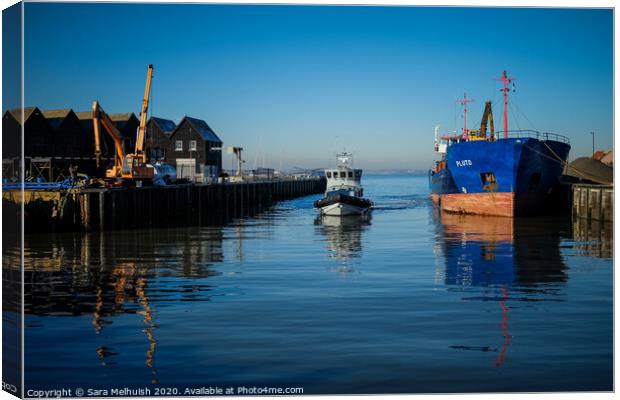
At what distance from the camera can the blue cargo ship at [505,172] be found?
41.9 meters

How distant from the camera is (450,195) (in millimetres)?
49031

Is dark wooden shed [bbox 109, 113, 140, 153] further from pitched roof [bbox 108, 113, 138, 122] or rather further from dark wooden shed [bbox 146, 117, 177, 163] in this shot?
dark wooden shed [bbox 146, 117, 177, 163]

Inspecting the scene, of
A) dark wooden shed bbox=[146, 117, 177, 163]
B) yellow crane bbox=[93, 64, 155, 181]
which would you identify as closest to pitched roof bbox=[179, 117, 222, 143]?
dark wooden shed bbox=[146, 117, 177, 163]

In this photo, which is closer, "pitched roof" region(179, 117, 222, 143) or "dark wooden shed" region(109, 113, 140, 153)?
"dark wooden shed" region(109, 113, 140, 153)

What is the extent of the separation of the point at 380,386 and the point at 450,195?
41.1m

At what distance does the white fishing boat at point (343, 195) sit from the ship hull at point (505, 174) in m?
6.68

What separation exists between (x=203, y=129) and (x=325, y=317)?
66103 millimetres

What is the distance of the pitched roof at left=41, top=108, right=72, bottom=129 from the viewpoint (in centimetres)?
5783

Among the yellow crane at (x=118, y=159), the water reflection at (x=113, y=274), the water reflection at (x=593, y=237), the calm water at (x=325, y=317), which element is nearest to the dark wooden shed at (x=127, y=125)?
the yellow crane at (x=118, y=159)

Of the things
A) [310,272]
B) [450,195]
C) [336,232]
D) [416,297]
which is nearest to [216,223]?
[336,232]

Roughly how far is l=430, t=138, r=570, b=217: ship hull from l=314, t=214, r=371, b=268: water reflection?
7024 millimetres

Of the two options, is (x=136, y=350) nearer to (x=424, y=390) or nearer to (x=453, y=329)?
(x=424, y=390)

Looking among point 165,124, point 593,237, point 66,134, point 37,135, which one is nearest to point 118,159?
point 37,135

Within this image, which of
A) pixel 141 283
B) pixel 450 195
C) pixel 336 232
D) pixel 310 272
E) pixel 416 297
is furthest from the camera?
pixel 450 195
